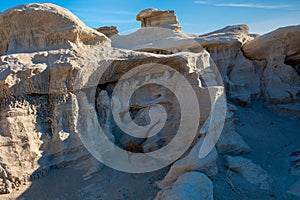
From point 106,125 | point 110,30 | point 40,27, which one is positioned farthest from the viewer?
point 110,30

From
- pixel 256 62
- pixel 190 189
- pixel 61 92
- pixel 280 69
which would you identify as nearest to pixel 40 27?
pixel 61 92

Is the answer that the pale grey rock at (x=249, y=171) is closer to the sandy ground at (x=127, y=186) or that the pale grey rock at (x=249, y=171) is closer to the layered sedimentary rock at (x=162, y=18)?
the sandy ground at (x=127, y=186)

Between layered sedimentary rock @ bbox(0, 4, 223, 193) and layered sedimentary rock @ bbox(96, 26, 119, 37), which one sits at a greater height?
layered sedimentary rock @ bbox(96, 26, 119, 37)

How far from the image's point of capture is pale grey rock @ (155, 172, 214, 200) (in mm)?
3848

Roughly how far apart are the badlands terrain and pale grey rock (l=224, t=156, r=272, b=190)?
0.02 meters

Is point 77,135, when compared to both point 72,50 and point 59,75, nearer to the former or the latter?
point 59,75

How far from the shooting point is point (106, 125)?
5.67m

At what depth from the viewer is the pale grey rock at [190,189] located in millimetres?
3848

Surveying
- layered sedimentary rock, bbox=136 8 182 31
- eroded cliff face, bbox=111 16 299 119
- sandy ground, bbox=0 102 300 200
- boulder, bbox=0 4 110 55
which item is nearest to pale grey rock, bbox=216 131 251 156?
sandy ground, bbox=0 102 300 200

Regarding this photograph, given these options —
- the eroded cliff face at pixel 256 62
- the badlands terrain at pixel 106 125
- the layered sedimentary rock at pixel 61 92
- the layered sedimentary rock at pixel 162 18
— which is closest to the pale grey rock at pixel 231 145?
the badlands terrain at pixel 106 125

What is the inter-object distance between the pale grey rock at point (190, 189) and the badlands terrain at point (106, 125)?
2cm

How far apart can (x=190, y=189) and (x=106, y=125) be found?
7.82ft

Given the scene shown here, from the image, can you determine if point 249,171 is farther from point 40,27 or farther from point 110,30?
point 110,30

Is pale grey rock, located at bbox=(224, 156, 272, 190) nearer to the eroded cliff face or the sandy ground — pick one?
the sandy ground
